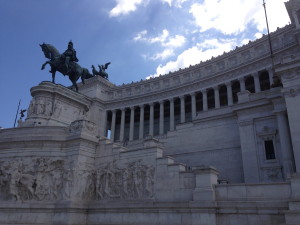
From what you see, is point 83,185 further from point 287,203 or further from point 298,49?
→ point 298,49

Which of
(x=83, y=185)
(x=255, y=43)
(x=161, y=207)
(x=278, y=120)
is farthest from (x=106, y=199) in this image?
(x=255, y=43)

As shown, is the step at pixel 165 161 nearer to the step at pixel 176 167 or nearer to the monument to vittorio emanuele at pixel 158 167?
the monument to vittorio emanuele at pixel 158 167

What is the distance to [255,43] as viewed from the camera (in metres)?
54.5

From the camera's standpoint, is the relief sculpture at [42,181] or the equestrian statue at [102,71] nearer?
the relief sculpture at [42,181]

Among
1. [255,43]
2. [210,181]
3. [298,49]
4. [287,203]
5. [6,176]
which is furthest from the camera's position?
[255,43]

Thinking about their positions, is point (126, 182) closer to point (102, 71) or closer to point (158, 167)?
point (158, 167)

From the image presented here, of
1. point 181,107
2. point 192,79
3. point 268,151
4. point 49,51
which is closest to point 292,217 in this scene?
point 268,151

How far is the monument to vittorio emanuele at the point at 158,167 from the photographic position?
56.1ft

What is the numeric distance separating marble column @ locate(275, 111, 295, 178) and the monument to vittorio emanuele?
0.28 ft

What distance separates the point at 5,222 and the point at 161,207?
12.8m

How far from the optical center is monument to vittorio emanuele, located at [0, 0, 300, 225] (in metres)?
17.1

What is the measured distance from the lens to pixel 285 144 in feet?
85.9

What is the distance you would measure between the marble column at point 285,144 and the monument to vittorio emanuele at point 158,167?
0.09 metres

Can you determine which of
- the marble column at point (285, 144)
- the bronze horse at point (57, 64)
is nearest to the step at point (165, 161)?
the marble column at point (285, 144)
